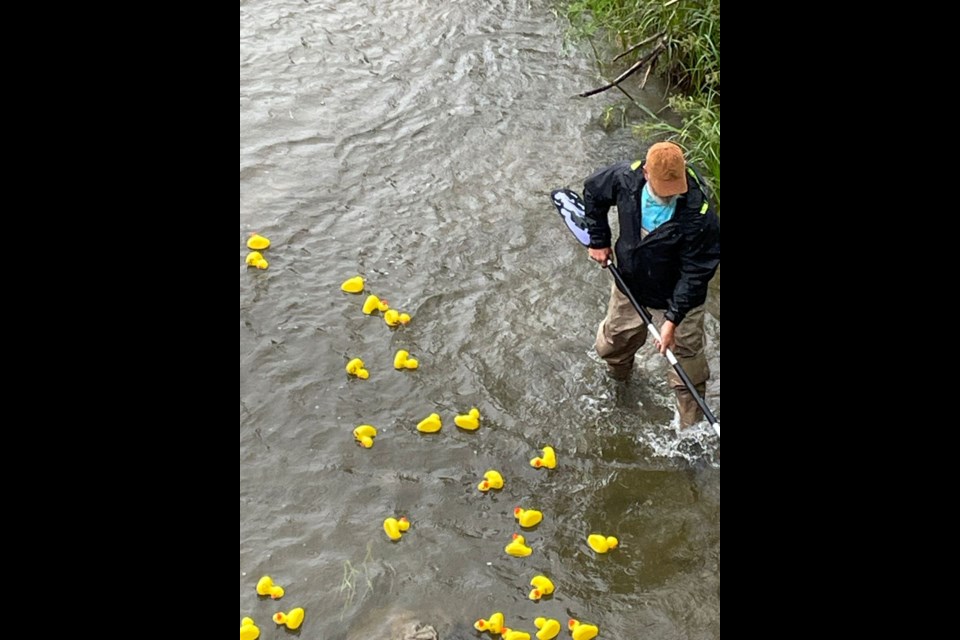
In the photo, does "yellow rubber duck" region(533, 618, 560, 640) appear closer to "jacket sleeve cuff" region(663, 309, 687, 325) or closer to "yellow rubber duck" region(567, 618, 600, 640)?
"yellow rubber duck" region(567, 618, 600, 640)

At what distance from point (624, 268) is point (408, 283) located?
6.25ft

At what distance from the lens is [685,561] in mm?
5074

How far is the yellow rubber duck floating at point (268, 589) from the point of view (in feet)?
15.3

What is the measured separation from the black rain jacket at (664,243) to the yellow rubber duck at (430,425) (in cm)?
134

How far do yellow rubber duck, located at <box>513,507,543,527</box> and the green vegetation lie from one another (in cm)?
303

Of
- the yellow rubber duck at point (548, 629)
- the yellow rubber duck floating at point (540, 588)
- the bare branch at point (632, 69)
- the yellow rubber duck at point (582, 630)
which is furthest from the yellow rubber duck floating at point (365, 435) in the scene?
the bare branch at point (632, 69)

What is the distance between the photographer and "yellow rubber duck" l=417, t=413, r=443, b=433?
18.5 ft

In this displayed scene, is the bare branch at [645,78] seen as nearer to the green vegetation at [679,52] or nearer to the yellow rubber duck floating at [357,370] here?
the green vegetation at [679,52]

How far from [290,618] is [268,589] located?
208mm

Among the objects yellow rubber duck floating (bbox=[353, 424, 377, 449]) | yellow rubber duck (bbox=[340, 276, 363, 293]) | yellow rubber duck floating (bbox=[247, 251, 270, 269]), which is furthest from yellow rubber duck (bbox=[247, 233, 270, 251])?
yellow rubber duck floating (bbox=[353, 424, 377, 449])
